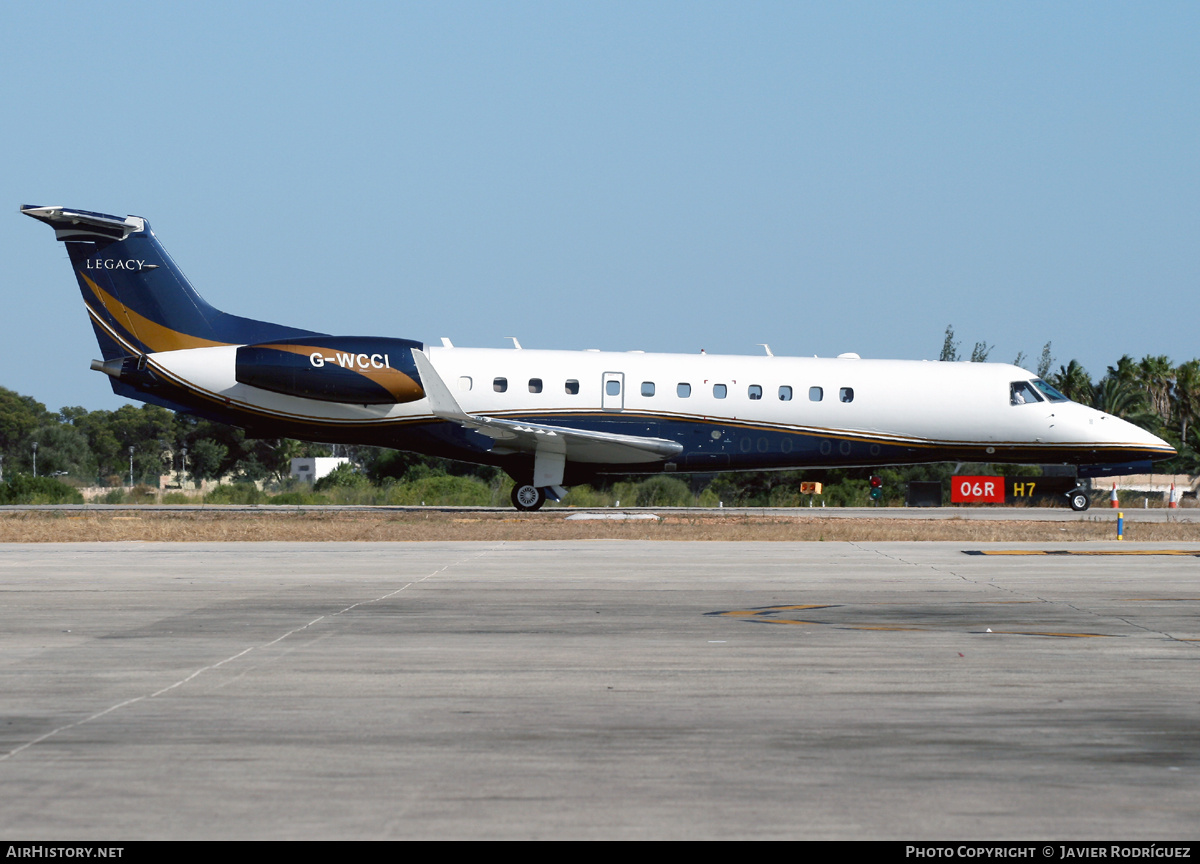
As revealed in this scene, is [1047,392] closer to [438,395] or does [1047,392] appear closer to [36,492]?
[438,395]

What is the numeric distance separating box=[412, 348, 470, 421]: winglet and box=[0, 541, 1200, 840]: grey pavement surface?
46.5ft

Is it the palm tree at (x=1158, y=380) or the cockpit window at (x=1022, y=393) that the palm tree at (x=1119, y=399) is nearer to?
the palm tree at (x=1158, y=380)

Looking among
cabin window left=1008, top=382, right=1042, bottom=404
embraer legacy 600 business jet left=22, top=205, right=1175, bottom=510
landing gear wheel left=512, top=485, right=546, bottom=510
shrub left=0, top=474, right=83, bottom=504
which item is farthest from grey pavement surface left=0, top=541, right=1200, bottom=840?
shrub left=0, top=474, right=83, bottom=504

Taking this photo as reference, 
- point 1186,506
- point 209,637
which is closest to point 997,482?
point 1186,506

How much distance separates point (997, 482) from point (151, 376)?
26127 millimetres

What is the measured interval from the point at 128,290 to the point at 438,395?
27.3 feet

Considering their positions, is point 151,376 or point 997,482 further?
point 997,482

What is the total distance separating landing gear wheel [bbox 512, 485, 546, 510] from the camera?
31.2m

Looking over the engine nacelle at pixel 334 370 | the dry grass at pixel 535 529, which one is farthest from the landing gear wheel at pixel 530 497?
the engine nacelle at pixel 334 370

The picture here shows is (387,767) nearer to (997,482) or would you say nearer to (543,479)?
(543,479)

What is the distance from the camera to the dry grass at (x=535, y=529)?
22859 mm

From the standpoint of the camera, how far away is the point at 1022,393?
3183 cm

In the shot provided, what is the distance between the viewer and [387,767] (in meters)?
5.94

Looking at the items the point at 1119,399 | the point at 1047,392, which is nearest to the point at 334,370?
the point at 1047,392
